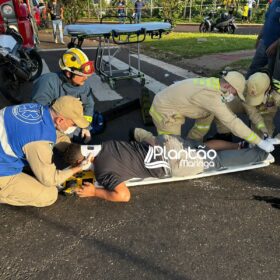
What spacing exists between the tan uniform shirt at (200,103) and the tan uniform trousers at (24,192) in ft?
5.42

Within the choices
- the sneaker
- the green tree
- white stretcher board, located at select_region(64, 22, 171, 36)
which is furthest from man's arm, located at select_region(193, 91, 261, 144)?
the green tree

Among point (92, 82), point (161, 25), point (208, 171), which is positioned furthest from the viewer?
point (92, 82)

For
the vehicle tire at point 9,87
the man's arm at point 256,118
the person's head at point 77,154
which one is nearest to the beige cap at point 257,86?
the man's arm at point 256,118

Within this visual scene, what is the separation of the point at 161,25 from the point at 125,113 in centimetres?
205

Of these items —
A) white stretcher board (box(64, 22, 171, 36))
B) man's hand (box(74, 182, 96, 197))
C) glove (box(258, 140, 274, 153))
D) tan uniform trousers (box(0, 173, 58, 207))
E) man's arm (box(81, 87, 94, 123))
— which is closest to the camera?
tan uniform trousers (box(0, 173, 58, 207))

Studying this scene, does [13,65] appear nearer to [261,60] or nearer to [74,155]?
[74,155]

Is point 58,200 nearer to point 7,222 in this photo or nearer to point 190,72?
point 7,222

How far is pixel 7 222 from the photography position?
2828mm

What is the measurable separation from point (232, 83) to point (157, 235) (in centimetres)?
170

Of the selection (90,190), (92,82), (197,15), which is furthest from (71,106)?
(197,15)

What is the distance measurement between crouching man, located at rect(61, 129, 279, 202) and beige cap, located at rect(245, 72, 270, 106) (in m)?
0.60

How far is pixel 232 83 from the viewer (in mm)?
3248

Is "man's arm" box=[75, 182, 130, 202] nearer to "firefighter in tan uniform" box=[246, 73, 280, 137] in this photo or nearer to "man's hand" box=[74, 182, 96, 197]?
"man's hand" box=[74, 182, 96, 197]

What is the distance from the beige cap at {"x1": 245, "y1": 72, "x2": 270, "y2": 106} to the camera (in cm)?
358
